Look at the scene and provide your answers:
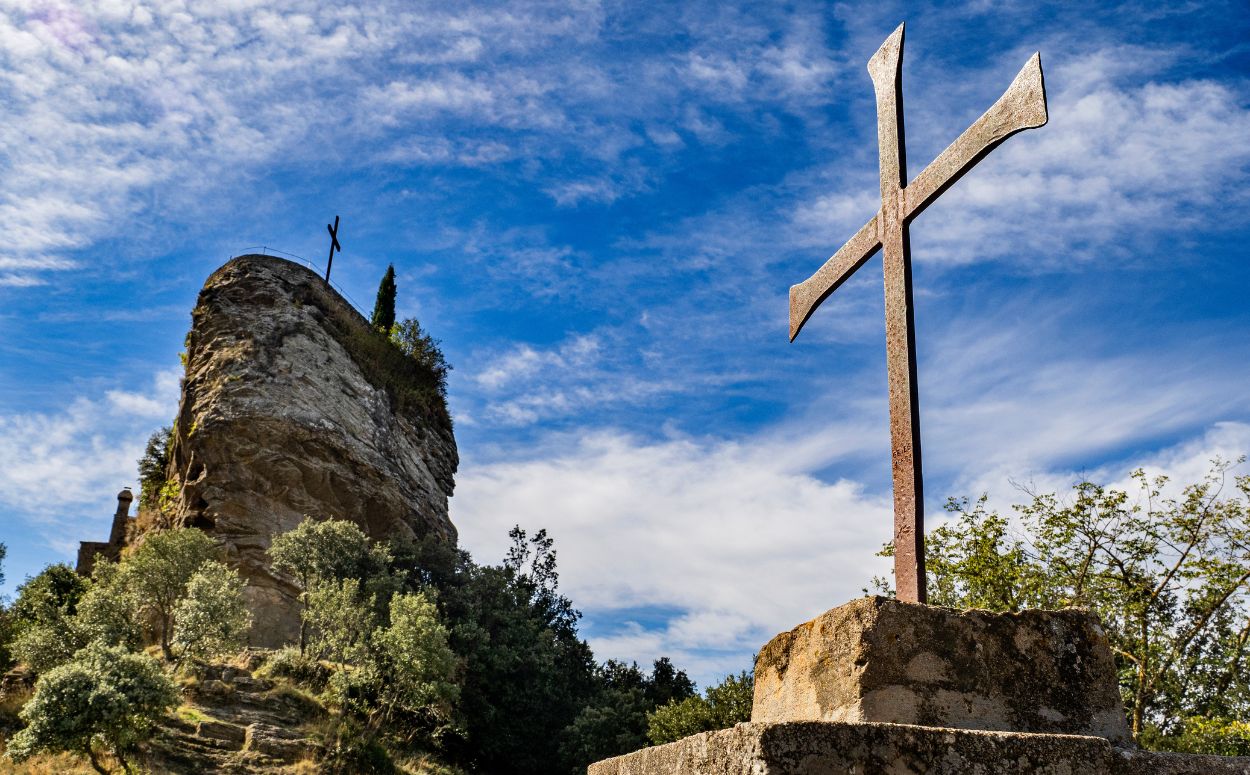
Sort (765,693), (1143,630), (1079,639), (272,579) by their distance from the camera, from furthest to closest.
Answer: (272,579) → (1143,630) → (765,693) → (1079,639)

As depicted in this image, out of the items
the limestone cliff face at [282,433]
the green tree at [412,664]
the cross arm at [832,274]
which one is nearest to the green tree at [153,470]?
the limestone cliff face at [282,433]

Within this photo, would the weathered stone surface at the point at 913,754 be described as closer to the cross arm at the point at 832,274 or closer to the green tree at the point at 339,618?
the cross arm at the point at 832,274

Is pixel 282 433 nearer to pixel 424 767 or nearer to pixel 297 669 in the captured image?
pixel 297 669

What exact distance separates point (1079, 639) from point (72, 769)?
Answer: 2076 centimetres

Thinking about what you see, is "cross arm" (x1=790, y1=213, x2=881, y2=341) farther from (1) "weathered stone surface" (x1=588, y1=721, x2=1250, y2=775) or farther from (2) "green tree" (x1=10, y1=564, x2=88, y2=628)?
(2) "green tree" (x1=10, y1=564, x2=88, y2=628)

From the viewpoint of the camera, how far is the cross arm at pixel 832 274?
158 inches

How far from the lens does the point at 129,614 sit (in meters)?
27.1

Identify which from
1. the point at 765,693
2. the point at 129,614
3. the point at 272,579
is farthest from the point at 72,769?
the point at 765,693

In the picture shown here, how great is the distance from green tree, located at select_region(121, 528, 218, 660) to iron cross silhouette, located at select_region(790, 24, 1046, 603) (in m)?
28.1

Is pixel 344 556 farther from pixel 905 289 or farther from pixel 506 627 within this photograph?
pixel 905 289

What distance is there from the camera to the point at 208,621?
2373 centimetres

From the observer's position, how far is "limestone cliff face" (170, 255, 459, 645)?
3316 cm

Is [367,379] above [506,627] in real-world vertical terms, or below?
above

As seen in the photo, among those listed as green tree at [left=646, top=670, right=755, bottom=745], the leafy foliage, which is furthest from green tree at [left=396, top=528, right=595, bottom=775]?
green tree at [left=646, top=670, right=755, bottom=745]
